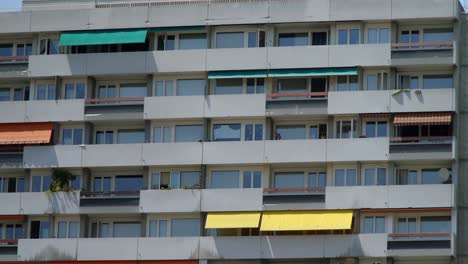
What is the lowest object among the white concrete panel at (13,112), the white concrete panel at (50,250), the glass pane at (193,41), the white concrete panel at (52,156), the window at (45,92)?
the white concrete panel at (50,250)

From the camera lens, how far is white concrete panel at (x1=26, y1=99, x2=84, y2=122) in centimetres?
10400

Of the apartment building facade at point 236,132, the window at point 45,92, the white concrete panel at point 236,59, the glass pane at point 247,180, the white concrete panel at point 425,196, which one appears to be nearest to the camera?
the white concrete panel at point 425,196

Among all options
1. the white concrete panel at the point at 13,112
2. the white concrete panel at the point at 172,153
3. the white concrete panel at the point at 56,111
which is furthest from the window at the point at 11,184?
the white concrete panel at the point at 172,153

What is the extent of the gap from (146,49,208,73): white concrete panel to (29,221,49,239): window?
10326 millimetres

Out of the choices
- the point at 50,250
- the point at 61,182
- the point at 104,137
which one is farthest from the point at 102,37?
the point at 50,250

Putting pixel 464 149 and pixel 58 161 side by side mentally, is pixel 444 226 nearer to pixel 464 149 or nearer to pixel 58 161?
pixel 464 149

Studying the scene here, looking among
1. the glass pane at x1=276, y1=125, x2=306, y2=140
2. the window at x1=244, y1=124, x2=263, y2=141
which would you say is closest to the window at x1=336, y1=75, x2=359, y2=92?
the glass pane at x1=276, y1=125, x2=306, y2=140

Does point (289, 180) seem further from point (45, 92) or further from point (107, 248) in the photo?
point (45, 92)

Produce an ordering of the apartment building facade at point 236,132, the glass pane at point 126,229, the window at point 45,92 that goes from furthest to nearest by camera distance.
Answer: the window at point 45,92 < the glass pane at point 126,229 < the apartment building facade at point 236,132

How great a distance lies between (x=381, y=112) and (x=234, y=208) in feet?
30.9

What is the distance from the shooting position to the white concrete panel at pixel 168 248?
331 ft

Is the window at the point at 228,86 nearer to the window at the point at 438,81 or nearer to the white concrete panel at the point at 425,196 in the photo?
the window at the point at 438,81

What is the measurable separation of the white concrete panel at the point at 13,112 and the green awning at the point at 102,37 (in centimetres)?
420

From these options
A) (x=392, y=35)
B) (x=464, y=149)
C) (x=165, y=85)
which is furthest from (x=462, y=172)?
(x=165, y=85)
